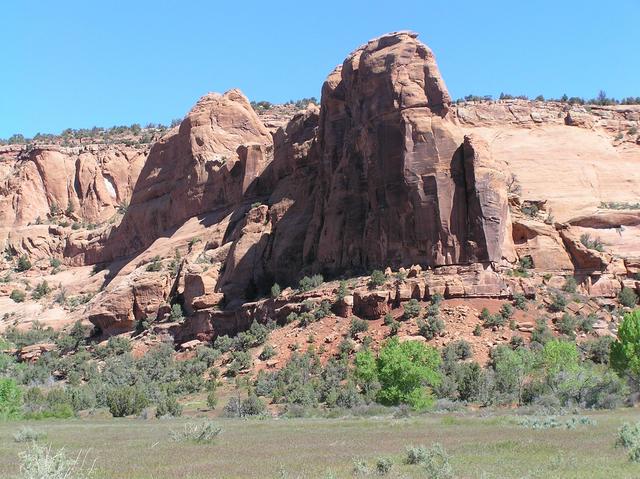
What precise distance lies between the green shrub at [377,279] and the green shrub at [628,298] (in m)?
14.1

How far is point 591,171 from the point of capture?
207ft

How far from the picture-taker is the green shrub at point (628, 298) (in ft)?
157

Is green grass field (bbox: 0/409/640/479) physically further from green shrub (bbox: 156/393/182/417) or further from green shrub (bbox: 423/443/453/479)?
green shrub (bbox: 156/393/182/417)

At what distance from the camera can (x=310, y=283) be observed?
51469 mm

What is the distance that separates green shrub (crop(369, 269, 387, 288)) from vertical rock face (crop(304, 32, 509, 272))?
5.10 feet

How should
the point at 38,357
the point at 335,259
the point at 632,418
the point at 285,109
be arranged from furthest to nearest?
the point at 285,109 < the point at 38,357 < the point at 335,259 < the point at 632,418

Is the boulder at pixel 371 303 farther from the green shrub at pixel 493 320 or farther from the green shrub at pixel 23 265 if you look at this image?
the green shrub at pixel 23 265

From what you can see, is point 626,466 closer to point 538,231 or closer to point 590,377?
point 590,377

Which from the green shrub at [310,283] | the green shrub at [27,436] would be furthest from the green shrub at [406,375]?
the green shrub at [27,436]

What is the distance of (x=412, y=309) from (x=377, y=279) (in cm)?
345

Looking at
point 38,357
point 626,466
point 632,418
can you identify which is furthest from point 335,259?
point 626,466

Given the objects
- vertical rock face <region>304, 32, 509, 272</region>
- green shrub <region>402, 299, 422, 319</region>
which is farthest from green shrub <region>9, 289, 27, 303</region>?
green shrub <region>402, 299, 422, 319</region>

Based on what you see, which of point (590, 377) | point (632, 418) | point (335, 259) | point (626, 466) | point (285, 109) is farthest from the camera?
Answer: point (285, 109)

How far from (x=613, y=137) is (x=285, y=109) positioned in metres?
46.4
